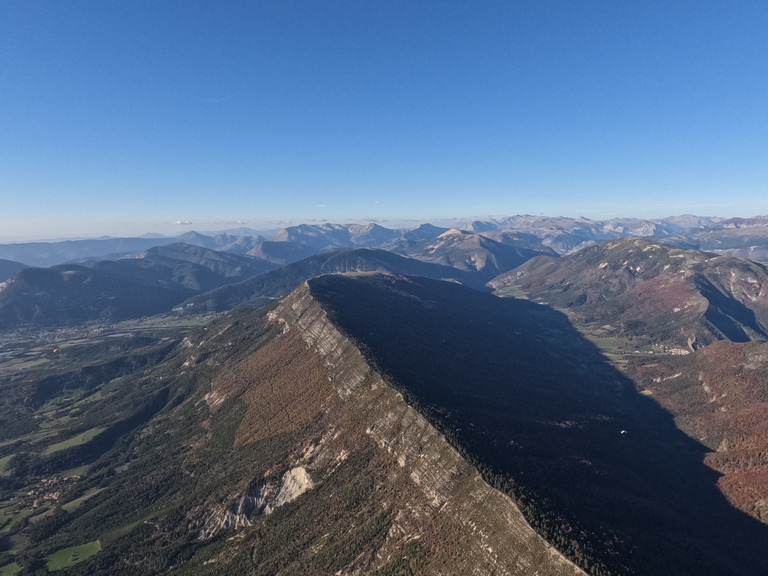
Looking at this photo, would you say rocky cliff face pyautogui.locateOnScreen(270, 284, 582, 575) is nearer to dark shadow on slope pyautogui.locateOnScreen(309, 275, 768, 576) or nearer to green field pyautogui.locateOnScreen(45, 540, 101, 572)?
dark shadow on slope pyautogui.locateOnScreen(309, 275, 768, 576)

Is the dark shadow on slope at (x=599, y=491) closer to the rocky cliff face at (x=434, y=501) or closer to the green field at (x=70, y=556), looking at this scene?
the rocky cliff face at (x=434, y=501)

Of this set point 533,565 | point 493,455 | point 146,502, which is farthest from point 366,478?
point 146,502

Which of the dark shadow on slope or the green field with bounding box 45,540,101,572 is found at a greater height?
the dark shadow on slope

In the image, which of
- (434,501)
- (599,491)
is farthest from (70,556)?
(599,491)

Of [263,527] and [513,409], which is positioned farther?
[513,409]

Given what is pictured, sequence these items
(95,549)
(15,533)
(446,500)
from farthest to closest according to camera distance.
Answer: (15,533)
(95,549)
(446,500)

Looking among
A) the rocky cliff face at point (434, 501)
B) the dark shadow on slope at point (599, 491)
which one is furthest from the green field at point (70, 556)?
the dark shadow on slope at point (599, 491)

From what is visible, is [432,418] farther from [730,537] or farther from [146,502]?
[146,502]

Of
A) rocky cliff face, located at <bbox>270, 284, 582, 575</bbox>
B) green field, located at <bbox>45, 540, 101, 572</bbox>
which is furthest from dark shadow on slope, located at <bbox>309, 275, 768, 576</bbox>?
green field, located at <bbox>45, 540, 101, 572</bbox>

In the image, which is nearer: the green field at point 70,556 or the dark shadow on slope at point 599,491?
the dark shadow on slope at point 599,491
